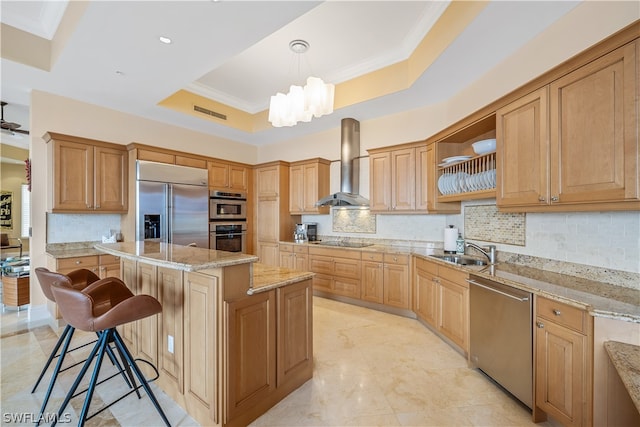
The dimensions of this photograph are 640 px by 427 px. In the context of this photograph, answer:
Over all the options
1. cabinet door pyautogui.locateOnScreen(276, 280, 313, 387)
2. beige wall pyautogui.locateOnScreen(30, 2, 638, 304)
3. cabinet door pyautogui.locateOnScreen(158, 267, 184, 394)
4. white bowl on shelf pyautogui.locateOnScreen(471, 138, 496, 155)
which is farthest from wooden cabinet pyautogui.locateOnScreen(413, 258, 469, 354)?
A: cabinet door pyautogui.locateOnScreen(158, 267, 184, 394)

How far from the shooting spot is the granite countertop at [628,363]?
3.35ft

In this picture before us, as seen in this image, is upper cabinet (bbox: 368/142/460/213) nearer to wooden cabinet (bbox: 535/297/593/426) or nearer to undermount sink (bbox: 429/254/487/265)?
undermount sink (bbox: 429/254/487/265)

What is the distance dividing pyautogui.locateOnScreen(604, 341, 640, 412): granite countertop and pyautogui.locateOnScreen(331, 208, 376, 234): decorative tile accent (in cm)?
331

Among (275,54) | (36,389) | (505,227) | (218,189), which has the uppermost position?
(275,54)

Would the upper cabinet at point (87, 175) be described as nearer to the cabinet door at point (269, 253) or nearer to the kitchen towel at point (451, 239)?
the cabinet door at point (269, 253)

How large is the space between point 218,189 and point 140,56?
8.28ft

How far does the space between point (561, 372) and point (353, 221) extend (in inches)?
137

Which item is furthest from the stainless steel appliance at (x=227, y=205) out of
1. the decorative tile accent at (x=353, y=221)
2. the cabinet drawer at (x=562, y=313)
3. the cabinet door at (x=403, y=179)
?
the cabinet drawer at (x=562, y=313)

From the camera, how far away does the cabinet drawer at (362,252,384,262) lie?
394 cm

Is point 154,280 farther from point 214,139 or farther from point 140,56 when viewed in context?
point 214,139

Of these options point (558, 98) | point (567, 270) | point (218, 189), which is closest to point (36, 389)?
point (218, 189)

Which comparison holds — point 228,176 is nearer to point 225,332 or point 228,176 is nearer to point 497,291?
point 225,332

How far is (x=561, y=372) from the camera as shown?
1666 millimetres

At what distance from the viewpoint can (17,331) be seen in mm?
3219
